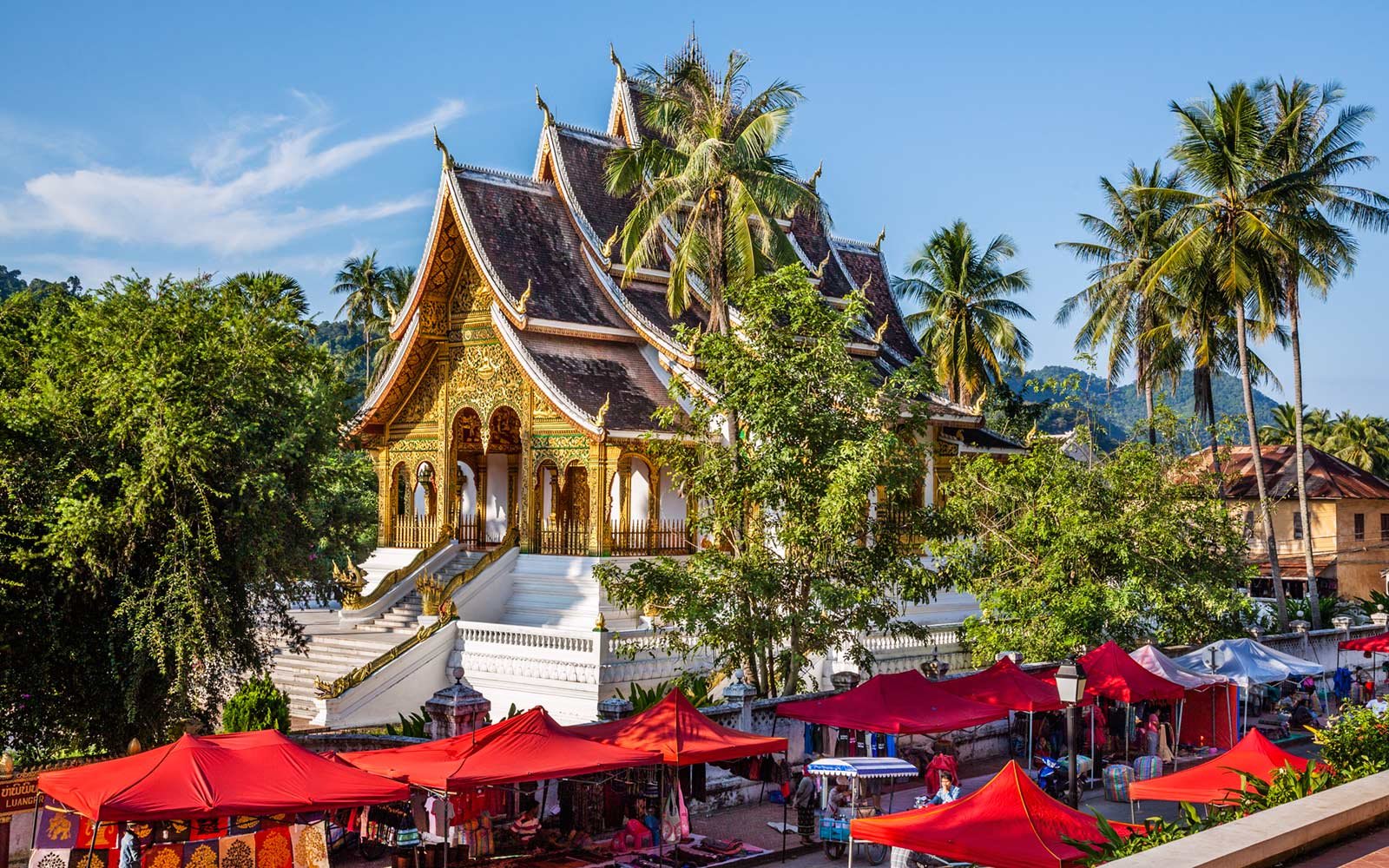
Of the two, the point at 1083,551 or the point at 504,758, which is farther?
the point at 1083,551

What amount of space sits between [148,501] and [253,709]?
13.8ft

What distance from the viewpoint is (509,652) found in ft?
74.7

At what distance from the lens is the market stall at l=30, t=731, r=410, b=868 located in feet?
36.7

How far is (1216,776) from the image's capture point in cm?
1240

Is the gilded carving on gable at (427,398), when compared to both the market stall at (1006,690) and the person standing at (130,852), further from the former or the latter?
the person standing at (130,852)

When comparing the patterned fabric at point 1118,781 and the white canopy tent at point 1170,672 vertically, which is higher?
the white canopy tent at point 1170,672

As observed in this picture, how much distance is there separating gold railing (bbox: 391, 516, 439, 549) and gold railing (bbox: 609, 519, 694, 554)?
4.73 m

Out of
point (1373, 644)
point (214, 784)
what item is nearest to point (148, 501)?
point (214, 784)

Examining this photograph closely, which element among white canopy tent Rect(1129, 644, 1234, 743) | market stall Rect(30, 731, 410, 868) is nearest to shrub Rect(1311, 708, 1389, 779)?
white canopy tent Rect(1129, 644, 1234, 743)

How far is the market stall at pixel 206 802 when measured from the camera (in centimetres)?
1117

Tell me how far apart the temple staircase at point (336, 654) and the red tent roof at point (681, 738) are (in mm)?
9669

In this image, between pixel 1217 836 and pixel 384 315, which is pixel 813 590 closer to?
pixel 1217 836

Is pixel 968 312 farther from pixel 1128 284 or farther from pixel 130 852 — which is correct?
pixel 130 852

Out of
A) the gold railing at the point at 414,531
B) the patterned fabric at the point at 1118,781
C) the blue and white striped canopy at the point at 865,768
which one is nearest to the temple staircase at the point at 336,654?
the gold railing at the point at 414,531
